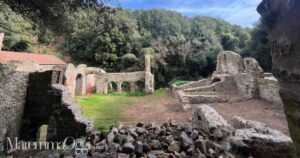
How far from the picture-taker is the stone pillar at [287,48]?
1.44m

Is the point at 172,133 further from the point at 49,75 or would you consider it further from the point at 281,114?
the point at 281,114

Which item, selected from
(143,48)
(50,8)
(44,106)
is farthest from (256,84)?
(143,48)

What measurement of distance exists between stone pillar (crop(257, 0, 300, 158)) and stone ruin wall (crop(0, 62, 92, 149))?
7077 mm

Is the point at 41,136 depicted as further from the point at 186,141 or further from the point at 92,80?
the point at 92,80

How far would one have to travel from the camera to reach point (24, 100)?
913 centimetres

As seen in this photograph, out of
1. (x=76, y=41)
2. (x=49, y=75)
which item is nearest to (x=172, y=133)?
(x=49, y=75)

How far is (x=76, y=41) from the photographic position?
145ft

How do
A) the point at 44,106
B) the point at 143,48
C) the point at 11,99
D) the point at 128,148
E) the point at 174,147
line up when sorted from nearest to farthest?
the point at 128,148
the point at 174,147
the point at 11,99
the point at 44,106
the point at 143,48

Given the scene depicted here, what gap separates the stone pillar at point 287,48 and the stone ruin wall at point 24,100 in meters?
7.08

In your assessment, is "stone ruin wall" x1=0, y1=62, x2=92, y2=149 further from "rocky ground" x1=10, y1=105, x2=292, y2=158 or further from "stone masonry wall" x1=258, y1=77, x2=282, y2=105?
"stone masonry wall" x1=258, y1=77, x2=282, y2=105

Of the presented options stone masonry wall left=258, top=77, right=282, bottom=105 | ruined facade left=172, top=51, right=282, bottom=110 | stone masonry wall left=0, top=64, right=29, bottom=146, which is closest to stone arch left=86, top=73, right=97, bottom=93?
ruined facade left=172, top=51, right=282, bottom=110

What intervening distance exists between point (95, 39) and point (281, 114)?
3502cm

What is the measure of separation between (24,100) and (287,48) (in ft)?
30.7

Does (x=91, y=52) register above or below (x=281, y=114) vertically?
above
